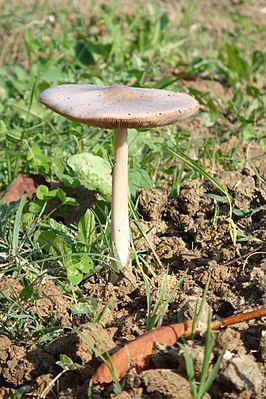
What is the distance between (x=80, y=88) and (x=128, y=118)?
1.64 feet

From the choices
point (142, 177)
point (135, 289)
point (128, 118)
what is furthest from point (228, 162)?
point (128, 118)

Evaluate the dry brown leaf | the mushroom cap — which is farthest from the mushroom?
the dry brown leaf

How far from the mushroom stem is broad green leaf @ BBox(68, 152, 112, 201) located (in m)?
0.47

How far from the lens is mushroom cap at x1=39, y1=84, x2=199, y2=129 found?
2.57 metres

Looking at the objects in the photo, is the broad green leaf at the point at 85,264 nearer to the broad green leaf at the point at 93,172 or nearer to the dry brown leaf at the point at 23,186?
the broad green leaf at the point at 93,172

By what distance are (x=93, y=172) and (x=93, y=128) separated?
1191 mm

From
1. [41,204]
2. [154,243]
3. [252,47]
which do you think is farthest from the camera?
[252,47]

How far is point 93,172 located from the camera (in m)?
3.43

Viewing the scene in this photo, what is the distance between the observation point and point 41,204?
362 centimetres

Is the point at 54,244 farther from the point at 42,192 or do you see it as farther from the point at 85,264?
the point at 42,192

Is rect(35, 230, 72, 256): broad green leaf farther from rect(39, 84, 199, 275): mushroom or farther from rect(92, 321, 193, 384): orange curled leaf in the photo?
rect(92, 321, 193, 384): orange curled leaf

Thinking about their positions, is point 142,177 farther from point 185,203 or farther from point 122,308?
point 122,308

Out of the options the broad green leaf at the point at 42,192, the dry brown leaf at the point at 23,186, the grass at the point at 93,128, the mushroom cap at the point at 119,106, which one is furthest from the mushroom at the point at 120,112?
the dry brown leaf at the point at 23,186

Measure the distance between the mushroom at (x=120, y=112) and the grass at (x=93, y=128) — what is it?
108 mm
